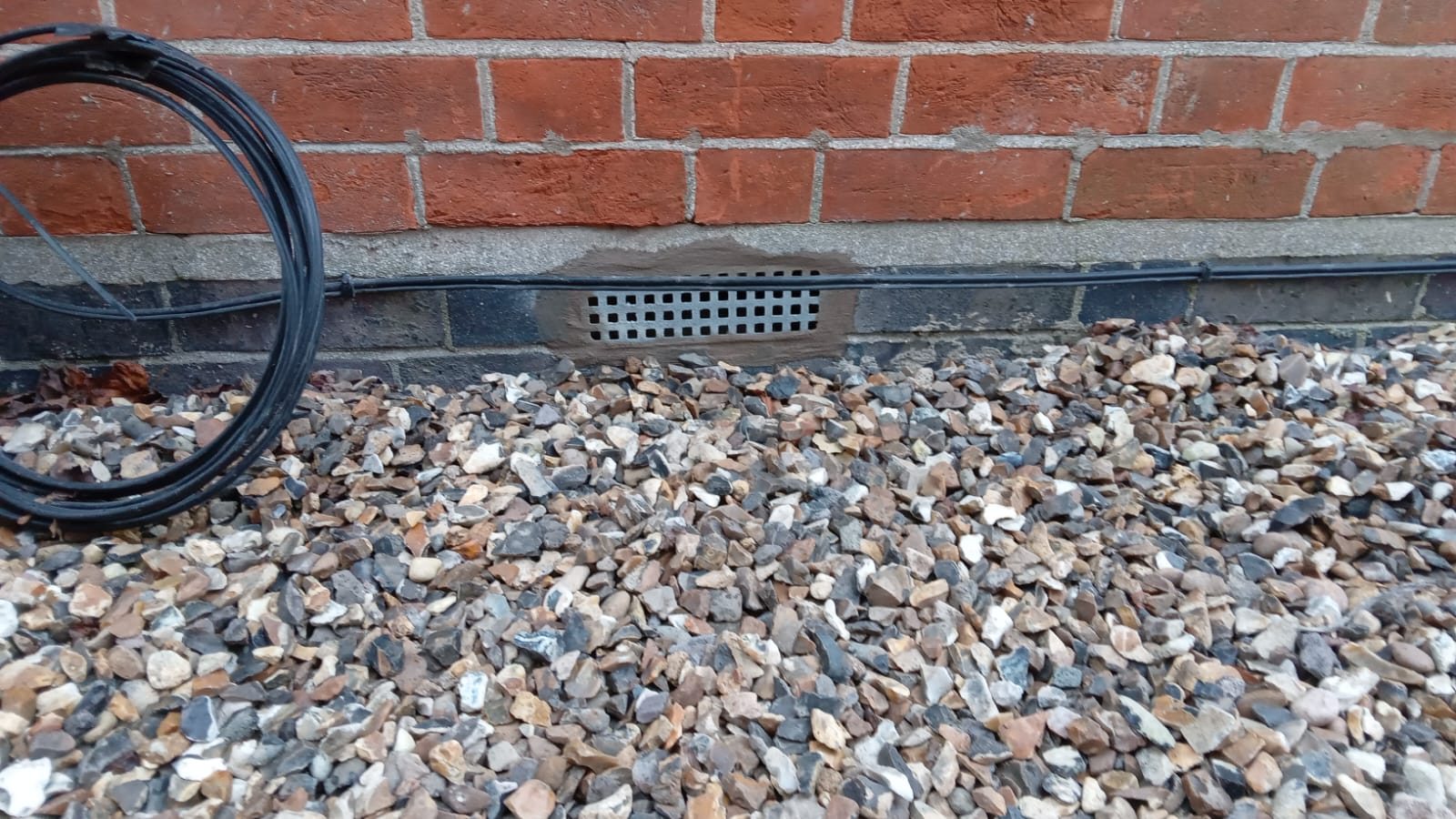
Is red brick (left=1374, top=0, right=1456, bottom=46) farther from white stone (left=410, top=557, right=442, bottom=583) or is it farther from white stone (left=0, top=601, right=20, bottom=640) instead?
white stone (left=0, top=601, right=20, bottom=640)

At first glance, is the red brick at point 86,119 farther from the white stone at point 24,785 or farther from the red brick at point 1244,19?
the red brick at point 1244,19

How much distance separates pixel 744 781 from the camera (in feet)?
3.14

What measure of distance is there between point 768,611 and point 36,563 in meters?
1.01

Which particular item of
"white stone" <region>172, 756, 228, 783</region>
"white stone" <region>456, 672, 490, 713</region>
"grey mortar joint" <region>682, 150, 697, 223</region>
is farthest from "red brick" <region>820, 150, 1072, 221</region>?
"white stone" <region>172, 756, 228, 783</region>

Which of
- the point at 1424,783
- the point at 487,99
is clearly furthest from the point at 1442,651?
the point at 487,99

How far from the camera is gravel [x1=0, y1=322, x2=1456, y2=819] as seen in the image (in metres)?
0.96

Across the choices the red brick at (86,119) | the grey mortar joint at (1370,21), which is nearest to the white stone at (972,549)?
the grey mortar joint at (1370,21)

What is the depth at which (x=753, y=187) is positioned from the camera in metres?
1.50

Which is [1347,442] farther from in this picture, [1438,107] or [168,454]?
[168,454]

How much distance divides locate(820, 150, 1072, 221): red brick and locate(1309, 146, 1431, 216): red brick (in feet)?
1.66

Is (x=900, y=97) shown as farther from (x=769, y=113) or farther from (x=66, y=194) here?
(x=66, y=194)

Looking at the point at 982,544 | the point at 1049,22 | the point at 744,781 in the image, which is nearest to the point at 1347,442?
the point at 982,544

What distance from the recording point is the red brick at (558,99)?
1.38 m

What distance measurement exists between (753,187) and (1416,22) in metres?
1.16
